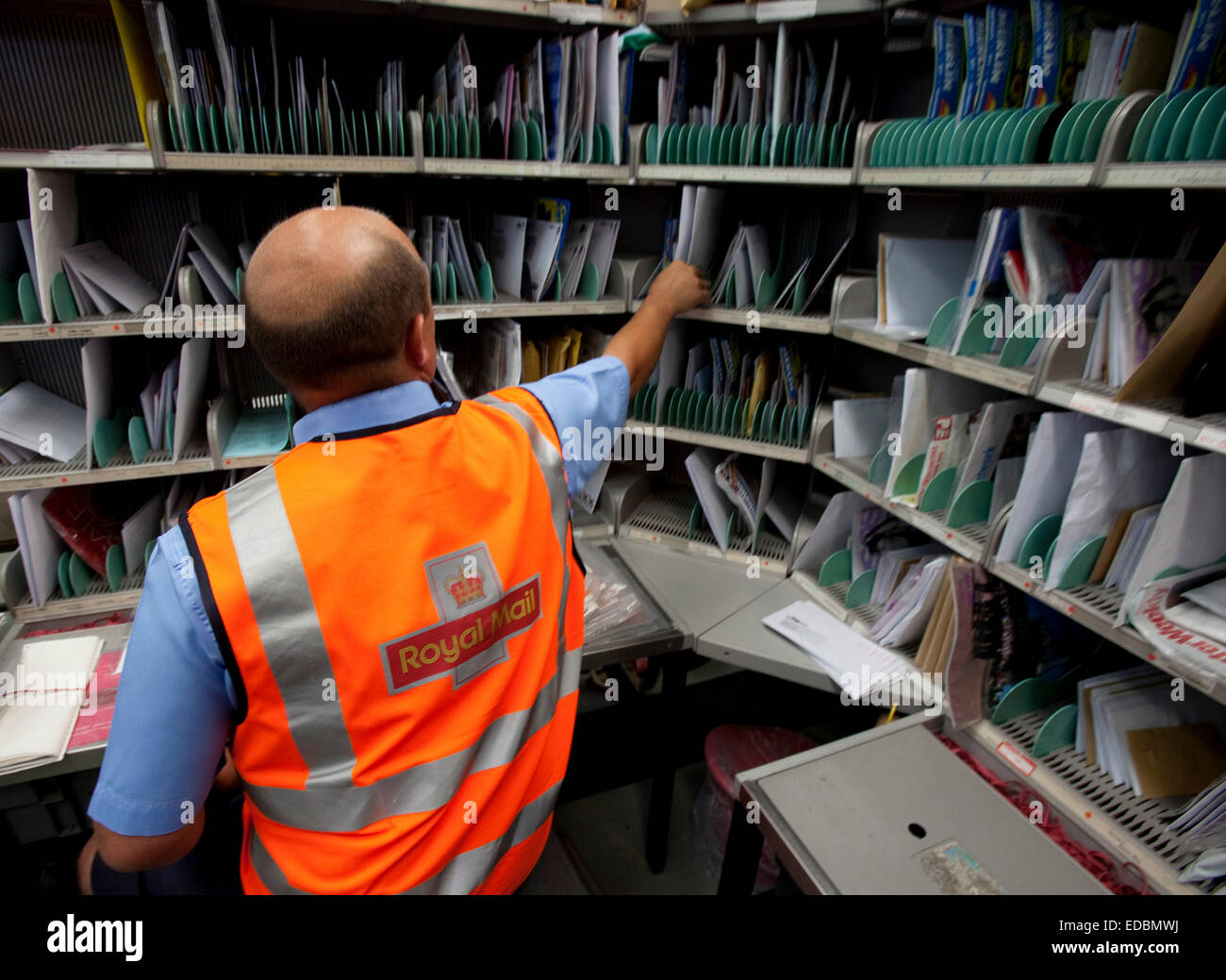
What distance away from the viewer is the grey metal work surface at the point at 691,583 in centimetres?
204

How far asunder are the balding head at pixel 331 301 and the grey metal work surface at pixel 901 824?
1188mm

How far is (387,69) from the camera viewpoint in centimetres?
170

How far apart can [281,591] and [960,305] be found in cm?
155

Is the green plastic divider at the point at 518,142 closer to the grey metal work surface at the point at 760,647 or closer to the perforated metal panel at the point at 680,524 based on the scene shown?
the perforated metal panel at the point at 680,524

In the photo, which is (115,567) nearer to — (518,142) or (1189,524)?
(518,142)

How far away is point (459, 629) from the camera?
1008 millimetres

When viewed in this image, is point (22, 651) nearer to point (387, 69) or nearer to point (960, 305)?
point (387, 69)

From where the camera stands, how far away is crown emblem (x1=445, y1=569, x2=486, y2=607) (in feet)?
3.30

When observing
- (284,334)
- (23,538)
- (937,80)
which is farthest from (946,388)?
(23,538)

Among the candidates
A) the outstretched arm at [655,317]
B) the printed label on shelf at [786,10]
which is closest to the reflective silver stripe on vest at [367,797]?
the outstretched arm at [655,317]

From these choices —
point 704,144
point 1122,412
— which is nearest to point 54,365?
point 704,144

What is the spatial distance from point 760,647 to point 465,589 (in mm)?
1143

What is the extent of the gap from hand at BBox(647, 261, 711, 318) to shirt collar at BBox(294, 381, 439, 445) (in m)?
1.03

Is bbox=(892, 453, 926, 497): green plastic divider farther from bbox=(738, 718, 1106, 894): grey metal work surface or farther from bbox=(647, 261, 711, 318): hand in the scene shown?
bbox=(647, 261, 711, 318): hand
